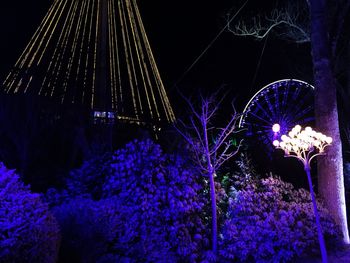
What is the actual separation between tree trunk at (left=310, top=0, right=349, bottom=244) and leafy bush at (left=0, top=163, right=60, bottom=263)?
6604mm

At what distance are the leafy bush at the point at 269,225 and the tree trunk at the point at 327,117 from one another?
526 mm

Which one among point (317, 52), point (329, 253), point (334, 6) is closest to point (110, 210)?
point (329, 253)

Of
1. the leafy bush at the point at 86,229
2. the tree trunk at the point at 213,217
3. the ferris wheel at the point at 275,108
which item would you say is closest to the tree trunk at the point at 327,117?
the ferris wheel at the point at 275,108

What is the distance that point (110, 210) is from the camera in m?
5.94

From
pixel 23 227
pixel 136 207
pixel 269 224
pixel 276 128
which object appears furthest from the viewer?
pixel 276 128

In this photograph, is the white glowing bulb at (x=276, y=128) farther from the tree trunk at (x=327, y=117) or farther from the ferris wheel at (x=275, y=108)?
the tree trunk at (x=327, y=117)

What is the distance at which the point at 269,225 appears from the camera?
716 cm

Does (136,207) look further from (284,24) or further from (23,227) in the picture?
(284,24)

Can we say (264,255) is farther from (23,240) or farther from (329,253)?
(23,240)

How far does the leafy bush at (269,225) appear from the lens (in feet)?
22.8

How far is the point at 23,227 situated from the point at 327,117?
23.5 feet

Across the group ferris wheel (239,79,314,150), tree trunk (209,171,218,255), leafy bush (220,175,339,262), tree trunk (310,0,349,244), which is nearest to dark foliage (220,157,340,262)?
leafy bush (220,175,339,262)

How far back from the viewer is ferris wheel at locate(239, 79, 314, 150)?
39.5 ft

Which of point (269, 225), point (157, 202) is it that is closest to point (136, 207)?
point (157, 202)
